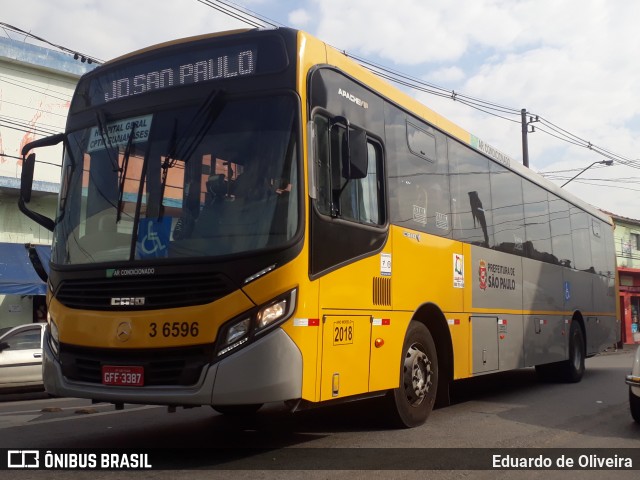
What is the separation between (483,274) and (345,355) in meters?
4.23

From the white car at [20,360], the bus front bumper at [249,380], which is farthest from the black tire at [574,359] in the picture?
the white car at [20,360]

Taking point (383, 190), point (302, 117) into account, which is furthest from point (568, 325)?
point (302, 117)

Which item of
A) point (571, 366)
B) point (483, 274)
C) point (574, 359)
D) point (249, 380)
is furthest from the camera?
point (574, 359)

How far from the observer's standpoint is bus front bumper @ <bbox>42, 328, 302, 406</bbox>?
18.2 feet

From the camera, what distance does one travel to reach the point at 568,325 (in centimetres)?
1402

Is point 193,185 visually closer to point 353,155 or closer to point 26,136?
point 353,155

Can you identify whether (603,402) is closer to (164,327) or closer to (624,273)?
(164,327)

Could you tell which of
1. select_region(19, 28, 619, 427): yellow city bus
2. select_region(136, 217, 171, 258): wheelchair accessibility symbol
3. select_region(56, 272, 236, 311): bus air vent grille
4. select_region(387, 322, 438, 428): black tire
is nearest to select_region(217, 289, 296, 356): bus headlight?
select_region(19, 28, 619, 427): yellow city bus

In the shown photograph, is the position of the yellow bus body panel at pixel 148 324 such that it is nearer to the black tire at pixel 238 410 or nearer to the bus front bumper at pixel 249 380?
the bus front bumper at pixel 249 380

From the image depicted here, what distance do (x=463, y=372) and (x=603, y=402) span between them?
3.25 metres

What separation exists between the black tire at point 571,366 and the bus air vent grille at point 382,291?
763 centimetres

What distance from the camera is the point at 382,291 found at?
23.4ft

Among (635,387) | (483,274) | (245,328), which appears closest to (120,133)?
(245,328)

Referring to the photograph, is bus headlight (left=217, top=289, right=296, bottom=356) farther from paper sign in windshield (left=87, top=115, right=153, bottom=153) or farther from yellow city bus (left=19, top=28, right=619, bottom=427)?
paper sign in windshield (left=87, top=115, right=153, bottom=153)
